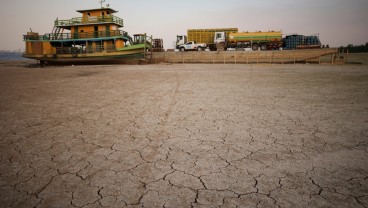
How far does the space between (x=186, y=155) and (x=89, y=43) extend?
937 inches

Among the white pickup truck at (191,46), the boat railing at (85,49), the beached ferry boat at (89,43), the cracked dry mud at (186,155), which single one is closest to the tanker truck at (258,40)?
the white pickup truck at (191,46)

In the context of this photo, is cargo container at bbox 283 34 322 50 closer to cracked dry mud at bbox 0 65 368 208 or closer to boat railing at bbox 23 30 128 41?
boat railing at bbox 23 30 128 41

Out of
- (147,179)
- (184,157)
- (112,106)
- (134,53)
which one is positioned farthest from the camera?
(134,53)

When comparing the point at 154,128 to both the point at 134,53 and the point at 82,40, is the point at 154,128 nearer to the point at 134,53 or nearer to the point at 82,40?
the point at 134,53

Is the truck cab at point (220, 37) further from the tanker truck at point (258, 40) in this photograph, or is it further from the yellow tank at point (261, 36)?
the yellow tank at point (261, 36)

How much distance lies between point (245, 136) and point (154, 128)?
1632mm

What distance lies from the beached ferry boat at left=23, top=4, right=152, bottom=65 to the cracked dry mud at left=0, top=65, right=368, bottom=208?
1712 cm

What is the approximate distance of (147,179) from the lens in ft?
7.82

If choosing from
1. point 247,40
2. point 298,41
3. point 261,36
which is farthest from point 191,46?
point 298,41

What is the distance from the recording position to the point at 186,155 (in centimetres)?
293

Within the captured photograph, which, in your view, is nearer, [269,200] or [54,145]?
[269,200]

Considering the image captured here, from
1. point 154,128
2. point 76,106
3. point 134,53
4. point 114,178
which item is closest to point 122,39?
point 134,53

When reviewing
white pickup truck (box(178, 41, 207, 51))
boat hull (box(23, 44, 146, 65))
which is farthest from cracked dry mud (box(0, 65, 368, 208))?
white pickup truck (box(178, 41, 207, 51))

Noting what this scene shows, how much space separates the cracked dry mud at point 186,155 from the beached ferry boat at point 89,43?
674 inches
